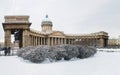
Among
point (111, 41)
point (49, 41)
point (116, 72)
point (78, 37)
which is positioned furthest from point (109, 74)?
point (111, 41)

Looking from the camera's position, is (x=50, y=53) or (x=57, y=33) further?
(x=57, y=33)

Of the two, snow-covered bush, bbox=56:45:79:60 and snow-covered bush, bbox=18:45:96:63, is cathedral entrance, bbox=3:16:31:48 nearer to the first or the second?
snow-covered bush, bbox=18:45:96:63

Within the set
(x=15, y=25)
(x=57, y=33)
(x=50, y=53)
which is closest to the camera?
(x=50, y=53)

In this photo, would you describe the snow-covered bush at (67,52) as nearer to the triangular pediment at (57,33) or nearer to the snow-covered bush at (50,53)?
the snow-covered bush at (50,53)

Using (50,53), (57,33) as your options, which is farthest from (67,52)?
(57,33)

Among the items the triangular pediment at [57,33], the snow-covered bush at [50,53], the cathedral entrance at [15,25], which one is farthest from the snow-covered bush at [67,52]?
the triangular pediment at [57,33]

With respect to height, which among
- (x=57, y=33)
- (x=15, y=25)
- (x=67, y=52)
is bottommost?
(x=67, y=52)

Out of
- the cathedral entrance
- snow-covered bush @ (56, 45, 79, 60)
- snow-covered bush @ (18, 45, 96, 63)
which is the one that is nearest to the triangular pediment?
the cathedral entrance

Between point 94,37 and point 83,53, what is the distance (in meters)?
66.6

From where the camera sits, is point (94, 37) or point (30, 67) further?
point (94, 37)

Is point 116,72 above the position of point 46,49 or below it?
below

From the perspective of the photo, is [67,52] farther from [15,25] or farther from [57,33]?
[57,33]

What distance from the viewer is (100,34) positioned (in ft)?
311

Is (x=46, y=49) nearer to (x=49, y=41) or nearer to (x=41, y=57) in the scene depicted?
(x=41, y=57)
